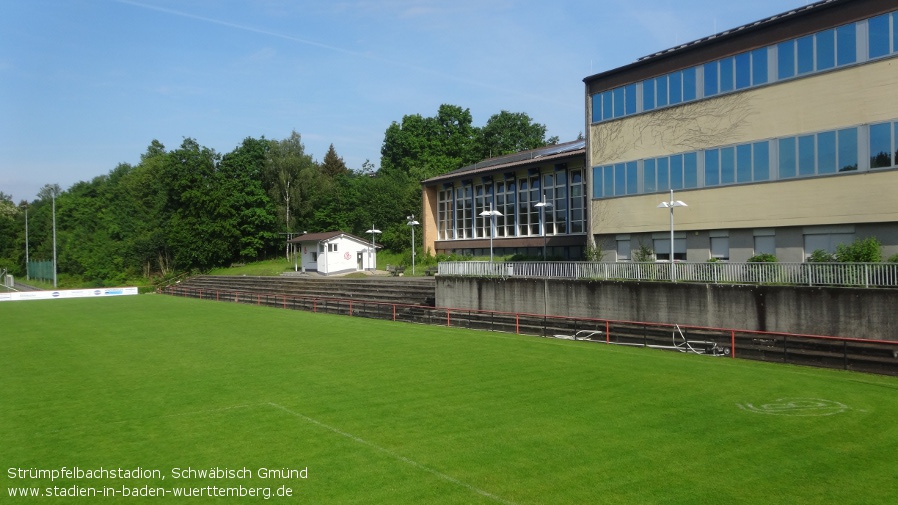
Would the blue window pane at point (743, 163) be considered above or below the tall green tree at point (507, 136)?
below

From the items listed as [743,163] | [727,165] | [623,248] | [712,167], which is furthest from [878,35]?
[623,248]

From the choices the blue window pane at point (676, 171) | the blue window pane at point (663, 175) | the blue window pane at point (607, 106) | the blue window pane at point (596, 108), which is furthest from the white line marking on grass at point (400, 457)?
the blue window pane at point (596, 108)

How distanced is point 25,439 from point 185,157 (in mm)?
84891

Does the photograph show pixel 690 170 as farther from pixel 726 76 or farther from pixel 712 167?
pixel 726 76

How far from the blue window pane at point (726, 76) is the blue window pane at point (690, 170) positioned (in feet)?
11.0

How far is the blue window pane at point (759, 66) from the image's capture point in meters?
28.1

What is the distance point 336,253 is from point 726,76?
39.5 metres

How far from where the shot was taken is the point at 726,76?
29.7m

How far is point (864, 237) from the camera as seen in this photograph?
981 inches

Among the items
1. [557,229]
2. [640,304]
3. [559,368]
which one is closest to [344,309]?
[557,229]

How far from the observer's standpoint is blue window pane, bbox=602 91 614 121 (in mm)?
35562

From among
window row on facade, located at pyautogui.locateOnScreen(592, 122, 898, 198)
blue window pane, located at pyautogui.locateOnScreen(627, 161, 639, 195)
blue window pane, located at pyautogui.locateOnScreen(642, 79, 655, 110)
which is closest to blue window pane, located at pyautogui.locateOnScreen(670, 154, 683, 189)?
window row on facade, located at pyautogui.locateOnScreen(592, 122, 898, 198)

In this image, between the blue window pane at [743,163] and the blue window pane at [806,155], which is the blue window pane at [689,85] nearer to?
the blue window pane at [743,163]

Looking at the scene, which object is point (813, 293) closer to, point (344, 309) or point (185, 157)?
point (344, 309)
